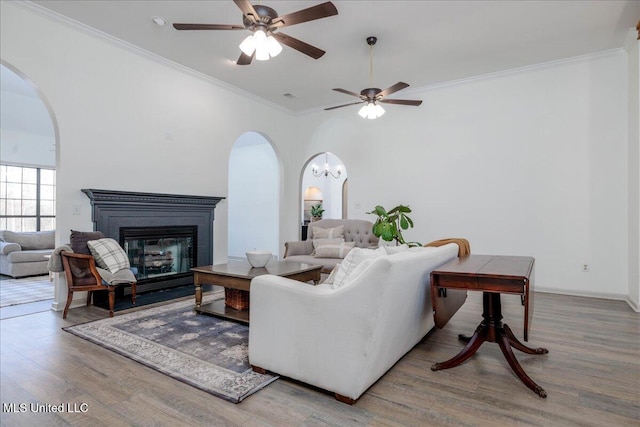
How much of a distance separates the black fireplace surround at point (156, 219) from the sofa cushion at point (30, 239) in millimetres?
3174

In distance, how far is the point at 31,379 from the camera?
2.12m

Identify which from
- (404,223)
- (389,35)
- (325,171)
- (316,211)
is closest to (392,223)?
(404,223)

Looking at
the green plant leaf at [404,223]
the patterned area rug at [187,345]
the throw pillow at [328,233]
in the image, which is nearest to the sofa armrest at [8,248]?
the patterned area rug at [187,345]

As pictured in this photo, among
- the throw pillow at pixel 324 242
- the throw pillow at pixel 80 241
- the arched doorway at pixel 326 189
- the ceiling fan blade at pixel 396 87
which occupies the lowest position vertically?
the throw pillow at pixel 324 242

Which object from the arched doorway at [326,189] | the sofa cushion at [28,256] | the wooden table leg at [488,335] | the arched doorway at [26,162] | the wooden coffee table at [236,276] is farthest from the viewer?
the arched doorway at [326,189]

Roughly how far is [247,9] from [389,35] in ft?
6.70

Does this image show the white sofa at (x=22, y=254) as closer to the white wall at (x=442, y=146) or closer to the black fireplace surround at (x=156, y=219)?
the black fireplace surround at (x=156, y=219)

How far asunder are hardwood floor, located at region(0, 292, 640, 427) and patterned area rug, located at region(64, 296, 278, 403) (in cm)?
8

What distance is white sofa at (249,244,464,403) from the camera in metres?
1.78

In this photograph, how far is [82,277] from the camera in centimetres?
350

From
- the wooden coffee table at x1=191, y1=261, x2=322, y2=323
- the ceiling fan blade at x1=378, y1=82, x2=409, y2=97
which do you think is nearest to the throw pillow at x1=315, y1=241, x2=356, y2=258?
the wooden coffee table at x1=191, y1=261, x2=322, y2=323

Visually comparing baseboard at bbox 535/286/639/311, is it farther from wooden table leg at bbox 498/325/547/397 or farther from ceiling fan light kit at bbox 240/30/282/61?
ceiling fan light kit at bbox 240/30/282/61

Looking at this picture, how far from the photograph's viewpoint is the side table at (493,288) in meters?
1.90

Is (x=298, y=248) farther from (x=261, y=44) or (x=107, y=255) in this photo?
(x=261, y=44)
